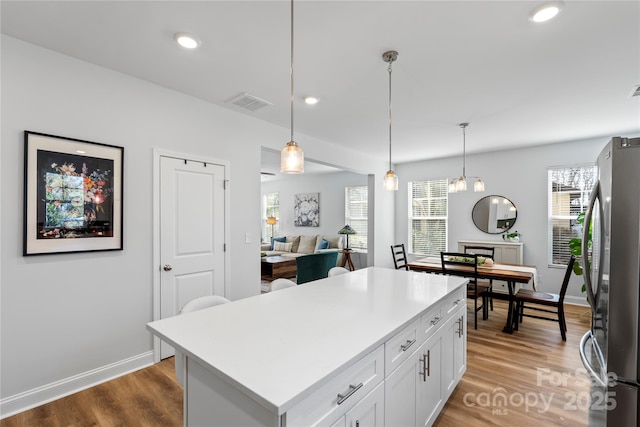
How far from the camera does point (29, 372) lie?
7.16 feet

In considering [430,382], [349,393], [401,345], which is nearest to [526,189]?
[430,382]

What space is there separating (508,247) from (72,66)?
20.6 ft

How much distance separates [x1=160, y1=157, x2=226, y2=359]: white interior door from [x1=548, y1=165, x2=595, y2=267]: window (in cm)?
533

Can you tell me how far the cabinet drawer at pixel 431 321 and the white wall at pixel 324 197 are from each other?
5.38 m

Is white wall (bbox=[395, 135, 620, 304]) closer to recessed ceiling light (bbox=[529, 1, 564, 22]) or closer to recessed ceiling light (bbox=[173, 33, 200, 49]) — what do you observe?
recessed ceiling light (bbox=[529, 1, 564, 22])

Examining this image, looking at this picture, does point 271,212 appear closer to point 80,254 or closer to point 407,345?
point 80,254

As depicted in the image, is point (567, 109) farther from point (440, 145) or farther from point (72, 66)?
point (72, 66)

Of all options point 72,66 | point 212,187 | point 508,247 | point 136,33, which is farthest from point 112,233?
point 508,247

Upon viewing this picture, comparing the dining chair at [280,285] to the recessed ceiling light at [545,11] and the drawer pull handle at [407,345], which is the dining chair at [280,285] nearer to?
the drawer pull handle at [407,345]

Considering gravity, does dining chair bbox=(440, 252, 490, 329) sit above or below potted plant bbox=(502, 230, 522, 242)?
below

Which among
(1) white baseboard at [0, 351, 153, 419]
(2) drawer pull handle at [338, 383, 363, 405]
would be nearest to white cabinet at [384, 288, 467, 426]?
(2) drawer pull handle at [338, 383, 363, 405]

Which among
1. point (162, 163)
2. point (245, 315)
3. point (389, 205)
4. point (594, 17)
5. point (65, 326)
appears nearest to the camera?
point (245, 315)

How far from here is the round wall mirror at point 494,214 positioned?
215 inches

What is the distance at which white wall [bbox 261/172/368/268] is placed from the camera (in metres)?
7.90
